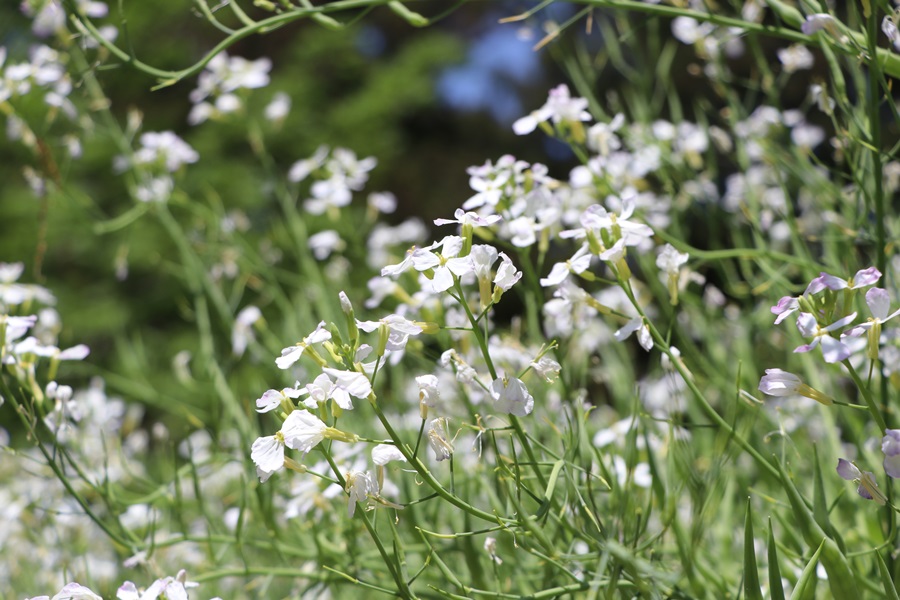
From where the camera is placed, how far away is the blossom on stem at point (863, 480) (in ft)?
1.92

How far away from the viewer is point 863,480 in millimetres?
590

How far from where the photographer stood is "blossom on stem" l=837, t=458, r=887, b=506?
586 millimetres

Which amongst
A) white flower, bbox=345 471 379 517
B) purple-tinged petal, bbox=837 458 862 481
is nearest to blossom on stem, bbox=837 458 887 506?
purple-tinged petal, bbox=837 458 862 481

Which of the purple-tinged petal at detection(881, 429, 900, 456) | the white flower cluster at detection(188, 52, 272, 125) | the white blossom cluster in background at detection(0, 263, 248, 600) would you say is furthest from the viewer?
the white flower cluster at detection(188, 52, 272, 125)

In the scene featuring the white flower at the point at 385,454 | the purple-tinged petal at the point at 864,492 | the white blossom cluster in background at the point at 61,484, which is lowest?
the white blossom cluster in background at the point at 61,484

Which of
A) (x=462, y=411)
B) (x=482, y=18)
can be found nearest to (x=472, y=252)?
(x=462, y=411)

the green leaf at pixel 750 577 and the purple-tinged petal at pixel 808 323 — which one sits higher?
the purple-tinged petal at pixel 808 323

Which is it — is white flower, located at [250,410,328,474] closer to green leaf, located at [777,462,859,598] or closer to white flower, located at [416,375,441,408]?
white flower, located at [416,375,441,408]

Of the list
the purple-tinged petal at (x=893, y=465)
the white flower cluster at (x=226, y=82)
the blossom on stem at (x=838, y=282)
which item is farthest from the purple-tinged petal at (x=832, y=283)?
the white flower cluster at (x=226, y=82)

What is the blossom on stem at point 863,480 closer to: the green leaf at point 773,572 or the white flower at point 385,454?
the green leaf at point 773,572

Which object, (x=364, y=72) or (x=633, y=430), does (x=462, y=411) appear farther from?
(x=364, y=72)

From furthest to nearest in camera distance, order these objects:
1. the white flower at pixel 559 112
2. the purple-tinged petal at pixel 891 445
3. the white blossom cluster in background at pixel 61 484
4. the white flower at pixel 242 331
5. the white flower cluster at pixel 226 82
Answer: the white flower cluster at pixel 226 82, the white flower at pixel 242 331, the white flower at pixel 559 112, the white blossom cluster in background at pixel 61 484, the purple-tinged petal at pixel 891 445

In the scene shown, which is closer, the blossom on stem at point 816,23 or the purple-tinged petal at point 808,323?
the purple-tinged petal at point 808,323

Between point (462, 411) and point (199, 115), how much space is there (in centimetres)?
72
